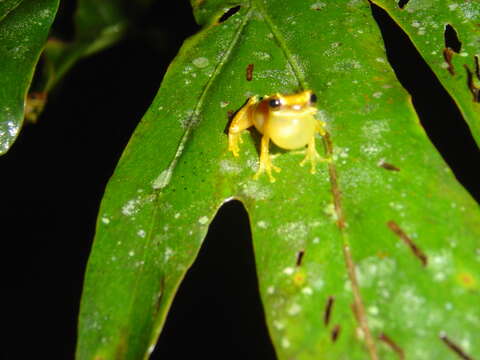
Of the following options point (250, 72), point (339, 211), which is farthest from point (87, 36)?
point (339, 211)

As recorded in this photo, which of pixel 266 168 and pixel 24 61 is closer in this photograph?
pixel 266 168

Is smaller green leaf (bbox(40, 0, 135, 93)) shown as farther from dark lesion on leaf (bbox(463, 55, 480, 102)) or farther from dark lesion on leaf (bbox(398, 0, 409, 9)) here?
dark lesion on leaf (bbox(463, 55, 480, 102))

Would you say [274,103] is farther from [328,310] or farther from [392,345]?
[392,345]

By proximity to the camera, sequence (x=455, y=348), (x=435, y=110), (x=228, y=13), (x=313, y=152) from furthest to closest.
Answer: (x=435, y=110) → (x=228, y=13) → (x=313, y=152) → (x=455, y=348)

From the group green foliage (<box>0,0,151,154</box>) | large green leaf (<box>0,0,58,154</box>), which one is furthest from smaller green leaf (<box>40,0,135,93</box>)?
large green leaf (<box>0,0,58,154</box>)

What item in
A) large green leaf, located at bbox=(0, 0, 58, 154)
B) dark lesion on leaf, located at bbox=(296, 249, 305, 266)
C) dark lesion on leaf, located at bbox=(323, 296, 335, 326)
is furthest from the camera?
large green leaf, located at bbox=(0, 0, 58, 154)

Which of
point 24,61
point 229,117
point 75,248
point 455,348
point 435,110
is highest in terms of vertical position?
point 24,61
